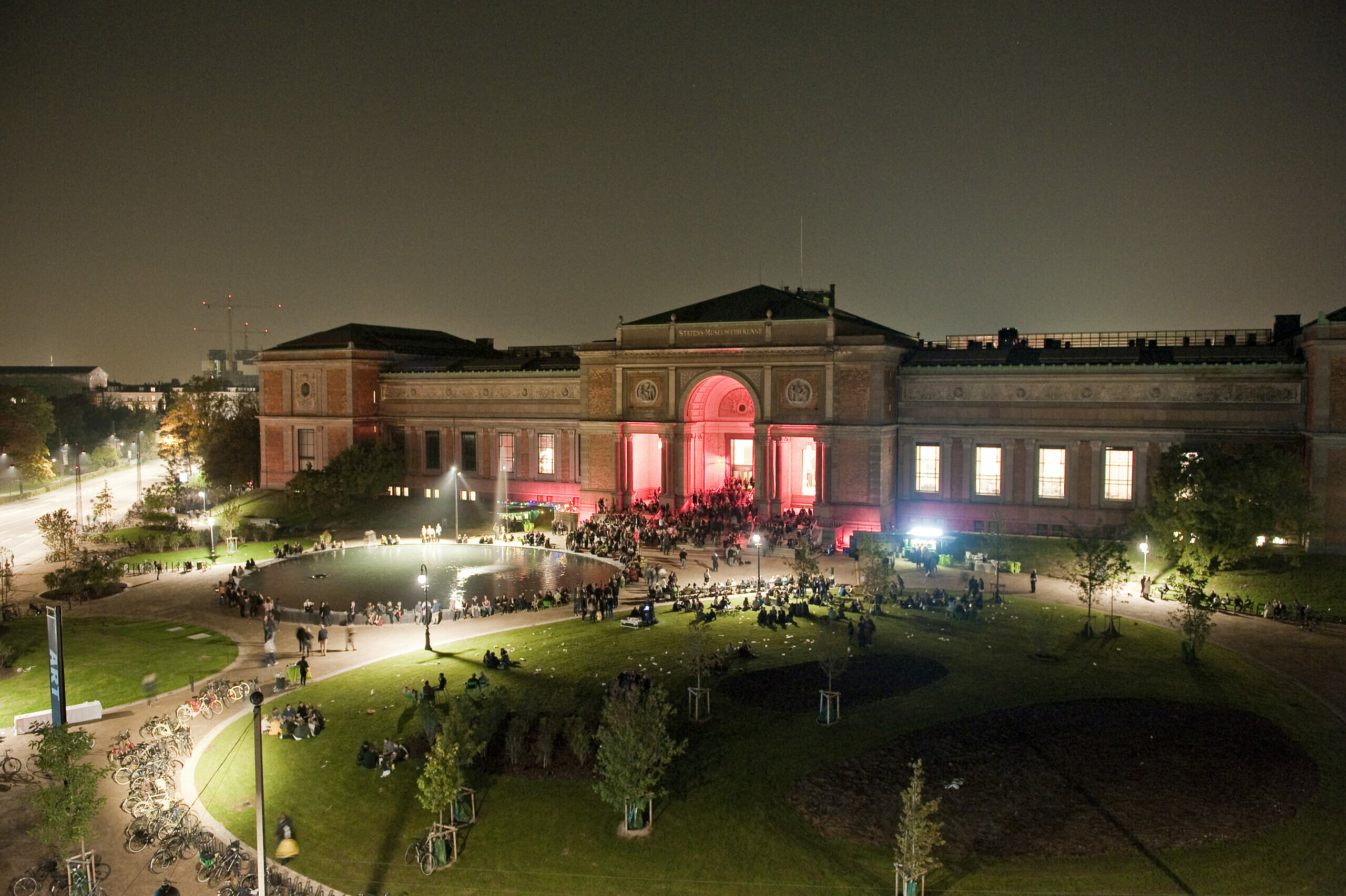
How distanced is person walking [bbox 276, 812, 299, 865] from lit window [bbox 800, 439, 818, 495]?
139 feet

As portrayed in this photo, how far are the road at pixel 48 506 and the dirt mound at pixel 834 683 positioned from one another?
41437 mm

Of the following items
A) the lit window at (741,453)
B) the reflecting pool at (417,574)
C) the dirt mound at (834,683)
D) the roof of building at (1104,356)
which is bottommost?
the dirt mound at (834,683)

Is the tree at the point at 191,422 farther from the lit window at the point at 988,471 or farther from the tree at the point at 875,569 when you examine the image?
the tree at the point at 875,569

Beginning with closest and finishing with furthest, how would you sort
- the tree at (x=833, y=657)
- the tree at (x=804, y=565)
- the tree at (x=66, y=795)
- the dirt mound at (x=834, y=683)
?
the tree at (x=66, y=795) → the tree at (x=833, y=657) → the dirt mound at (x=834, y=683) → the tree at (x=804, y=565)

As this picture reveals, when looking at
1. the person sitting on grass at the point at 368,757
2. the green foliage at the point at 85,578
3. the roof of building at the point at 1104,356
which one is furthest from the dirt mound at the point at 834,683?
the green foliage at the point at 85,578

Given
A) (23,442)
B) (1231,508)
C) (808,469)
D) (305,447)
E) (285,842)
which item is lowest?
(285,842)

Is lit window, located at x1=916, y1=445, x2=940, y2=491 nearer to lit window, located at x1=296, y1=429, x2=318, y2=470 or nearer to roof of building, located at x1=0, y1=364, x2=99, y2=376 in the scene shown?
lit window, located at x1=296, y1=429, x2=318, y2=470

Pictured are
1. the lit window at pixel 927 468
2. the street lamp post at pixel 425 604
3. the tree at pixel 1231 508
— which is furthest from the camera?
the lit window at pixel 927 468

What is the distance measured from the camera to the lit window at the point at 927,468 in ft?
177

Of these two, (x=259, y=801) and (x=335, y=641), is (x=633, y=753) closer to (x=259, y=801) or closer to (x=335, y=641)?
(x=259, y=801)

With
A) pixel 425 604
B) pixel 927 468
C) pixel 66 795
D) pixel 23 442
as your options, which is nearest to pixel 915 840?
pixel 66 795

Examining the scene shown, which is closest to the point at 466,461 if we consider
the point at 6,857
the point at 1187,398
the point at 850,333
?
the point at 850,333

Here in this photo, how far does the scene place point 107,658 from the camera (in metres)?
32.9

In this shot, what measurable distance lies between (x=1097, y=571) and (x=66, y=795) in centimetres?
3144
